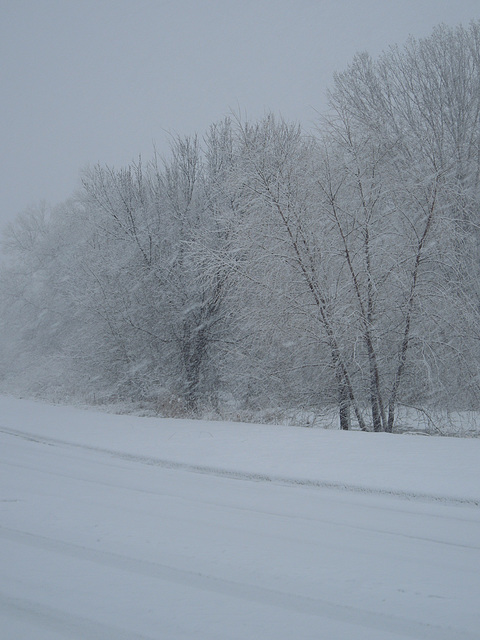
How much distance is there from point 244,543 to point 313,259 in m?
9.20

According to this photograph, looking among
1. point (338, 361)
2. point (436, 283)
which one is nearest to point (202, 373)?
point (338, 361)

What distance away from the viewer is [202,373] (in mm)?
18703

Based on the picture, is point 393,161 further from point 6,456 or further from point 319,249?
point 6,456

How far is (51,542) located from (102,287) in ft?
51.8

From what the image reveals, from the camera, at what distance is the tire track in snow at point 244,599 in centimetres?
316

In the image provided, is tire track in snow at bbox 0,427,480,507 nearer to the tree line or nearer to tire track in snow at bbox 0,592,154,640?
tire track in snow at bbox 0,592,154,640

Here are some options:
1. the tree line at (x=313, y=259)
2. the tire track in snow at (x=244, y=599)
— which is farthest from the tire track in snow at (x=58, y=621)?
the tree line at (x=313, y=259)

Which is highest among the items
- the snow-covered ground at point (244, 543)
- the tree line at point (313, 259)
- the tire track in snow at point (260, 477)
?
the tree line at point (313, 259)

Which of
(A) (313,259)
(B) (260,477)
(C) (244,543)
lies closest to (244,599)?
(C) (244,543)

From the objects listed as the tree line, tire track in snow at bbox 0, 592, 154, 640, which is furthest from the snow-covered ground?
the tree line

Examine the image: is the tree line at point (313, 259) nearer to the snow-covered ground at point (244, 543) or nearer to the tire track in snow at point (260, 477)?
the snow-covered ground at point (244, 543)

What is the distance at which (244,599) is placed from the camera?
3.50 m

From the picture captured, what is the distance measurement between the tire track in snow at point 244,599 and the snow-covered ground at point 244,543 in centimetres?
1

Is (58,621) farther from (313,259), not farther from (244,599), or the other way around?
(313,259)
